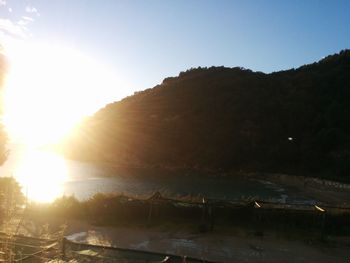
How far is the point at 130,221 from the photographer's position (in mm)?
21703

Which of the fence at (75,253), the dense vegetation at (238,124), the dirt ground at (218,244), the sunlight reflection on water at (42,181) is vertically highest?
the dense vegetation at (238,124)

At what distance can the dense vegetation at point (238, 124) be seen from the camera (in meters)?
88.4

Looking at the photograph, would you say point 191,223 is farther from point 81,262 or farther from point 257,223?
point 81,262

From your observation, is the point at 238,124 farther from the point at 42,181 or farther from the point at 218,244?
the point at 218,244

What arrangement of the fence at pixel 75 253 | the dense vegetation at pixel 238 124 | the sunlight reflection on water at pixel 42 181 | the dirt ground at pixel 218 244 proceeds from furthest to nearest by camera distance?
the dense vegetation at pixel 238 124, the sunlight reflection on water at pixel 42 181, the dirt ground at pixel 218 244, the fence at pixel 75 253

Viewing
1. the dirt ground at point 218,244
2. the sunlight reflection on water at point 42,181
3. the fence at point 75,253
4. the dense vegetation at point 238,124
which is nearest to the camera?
the fence at point 75,253

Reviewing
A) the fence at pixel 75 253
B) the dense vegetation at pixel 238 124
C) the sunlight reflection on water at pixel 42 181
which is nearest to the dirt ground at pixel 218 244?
the fence at pixel 75 253

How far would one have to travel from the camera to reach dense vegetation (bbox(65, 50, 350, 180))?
88444 mm

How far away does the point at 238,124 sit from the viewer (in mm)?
102938

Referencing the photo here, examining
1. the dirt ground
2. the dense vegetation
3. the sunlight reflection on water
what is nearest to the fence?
the dirt ground

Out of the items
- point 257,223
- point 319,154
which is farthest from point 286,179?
point 257,223

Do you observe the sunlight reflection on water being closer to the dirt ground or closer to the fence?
the dirt ground

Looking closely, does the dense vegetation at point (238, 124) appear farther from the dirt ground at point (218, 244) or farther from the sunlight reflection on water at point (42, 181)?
the dirt ground at point (218, 244)

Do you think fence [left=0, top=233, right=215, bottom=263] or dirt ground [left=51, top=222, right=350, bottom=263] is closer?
fence [left=0, top=233, right=215, bottom=263]
